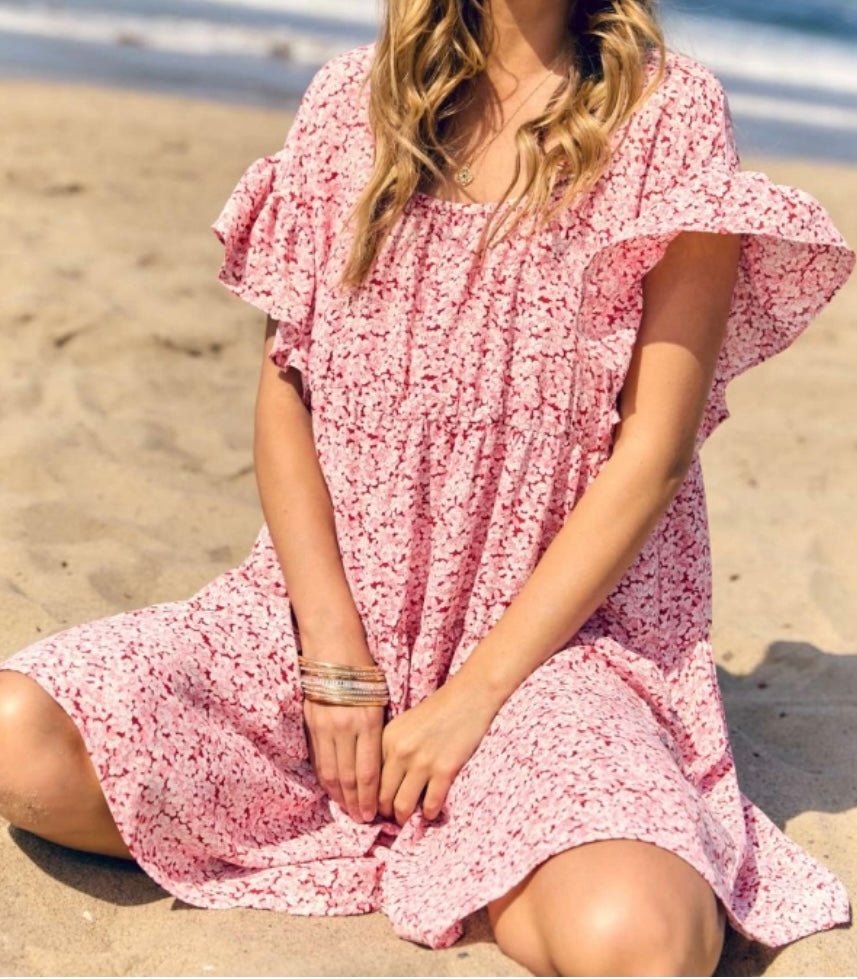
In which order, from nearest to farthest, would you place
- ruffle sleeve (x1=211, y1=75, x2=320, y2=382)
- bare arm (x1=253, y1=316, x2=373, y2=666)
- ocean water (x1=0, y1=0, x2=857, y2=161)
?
1. bare arm (x1=253, y1=316, x2=373, y2=666)
2. ruffle sleeve (x1=211, y1=75, x2=320, y2=382)
3. ocean water (x1=0, y1=0, x2=857, y2=161)

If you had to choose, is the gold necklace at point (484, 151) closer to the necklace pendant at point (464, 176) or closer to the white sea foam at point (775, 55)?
the necklace pendant at point (464, 176)

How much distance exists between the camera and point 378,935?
2291mm

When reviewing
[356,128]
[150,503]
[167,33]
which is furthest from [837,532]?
[167,33]

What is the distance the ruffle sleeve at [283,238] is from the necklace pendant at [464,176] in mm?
255

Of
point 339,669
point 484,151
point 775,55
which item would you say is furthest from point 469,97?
point 775,55

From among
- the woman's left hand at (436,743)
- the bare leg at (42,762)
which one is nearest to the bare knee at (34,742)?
the bare leg at (42,762)

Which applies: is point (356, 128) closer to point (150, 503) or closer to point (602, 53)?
point (602, 53)

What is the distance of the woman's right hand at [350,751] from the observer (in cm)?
240

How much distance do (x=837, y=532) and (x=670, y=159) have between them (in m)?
1.93

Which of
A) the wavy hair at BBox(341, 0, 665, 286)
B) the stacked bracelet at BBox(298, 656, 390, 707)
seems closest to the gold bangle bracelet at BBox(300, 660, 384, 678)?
the stacked bracelet at BBox(298, 656, 390, 707)

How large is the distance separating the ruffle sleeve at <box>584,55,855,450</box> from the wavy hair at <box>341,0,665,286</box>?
0.08 m

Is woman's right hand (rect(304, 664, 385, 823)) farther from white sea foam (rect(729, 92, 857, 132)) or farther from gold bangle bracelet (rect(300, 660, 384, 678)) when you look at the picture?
white sea foam (rect(729, 92, 857, 132))

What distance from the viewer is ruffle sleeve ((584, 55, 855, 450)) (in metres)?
2.33

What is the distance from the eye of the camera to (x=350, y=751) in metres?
2.40
